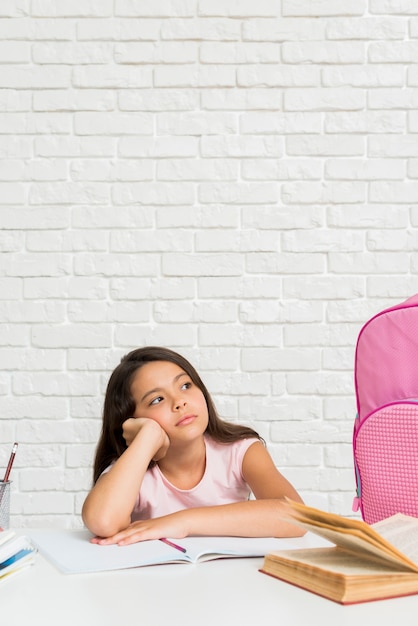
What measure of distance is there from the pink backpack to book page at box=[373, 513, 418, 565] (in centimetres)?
8

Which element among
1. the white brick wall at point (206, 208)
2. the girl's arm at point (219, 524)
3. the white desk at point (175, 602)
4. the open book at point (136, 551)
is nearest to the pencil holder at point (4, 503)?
the open book at point (136, 551)

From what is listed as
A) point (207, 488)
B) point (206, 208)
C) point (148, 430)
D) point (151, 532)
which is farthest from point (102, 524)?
point (206, 208)

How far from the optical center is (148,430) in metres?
1.55

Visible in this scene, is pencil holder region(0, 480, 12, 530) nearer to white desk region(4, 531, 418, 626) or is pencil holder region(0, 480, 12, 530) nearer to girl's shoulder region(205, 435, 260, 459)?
white desk region(4, 531, 418, 626)

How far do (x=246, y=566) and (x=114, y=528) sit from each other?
1.02ft

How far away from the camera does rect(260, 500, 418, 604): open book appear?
2.66ft

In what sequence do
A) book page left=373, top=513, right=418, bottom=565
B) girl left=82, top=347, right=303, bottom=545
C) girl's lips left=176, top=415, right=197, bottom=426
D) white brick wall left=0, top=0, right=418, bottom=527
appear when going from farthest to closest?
1. white brick wall left=0, top=0, right=418, bottom=527
2. girl's lips left=176, top=415, right=197, bottom=426
3. girl left=82, top=347, right=303, bottom=545
4. book page left=373, top=513, right=418, bottom=565

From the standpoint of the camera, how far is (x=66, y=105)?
2492 mm

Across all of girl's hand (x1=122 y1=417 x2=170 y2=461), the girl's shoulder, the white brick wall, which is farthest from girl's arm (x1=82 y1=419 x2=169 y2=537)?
the white brick wall

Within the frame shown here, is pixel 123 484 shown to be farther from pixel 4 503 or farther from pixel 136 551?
pixel 136 551

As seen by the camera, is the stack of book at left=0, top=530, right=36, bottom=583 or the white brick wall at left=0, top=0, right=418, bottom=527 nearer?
the stack of book at left=0, top=530, right=36, bottom=583

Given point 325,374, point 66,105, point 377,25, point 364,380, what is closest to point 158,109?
point 66,105

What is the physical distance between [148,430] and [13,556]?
62 cm

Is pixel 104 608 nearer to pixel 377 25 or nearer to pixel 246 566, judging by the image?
pixel 246 566
